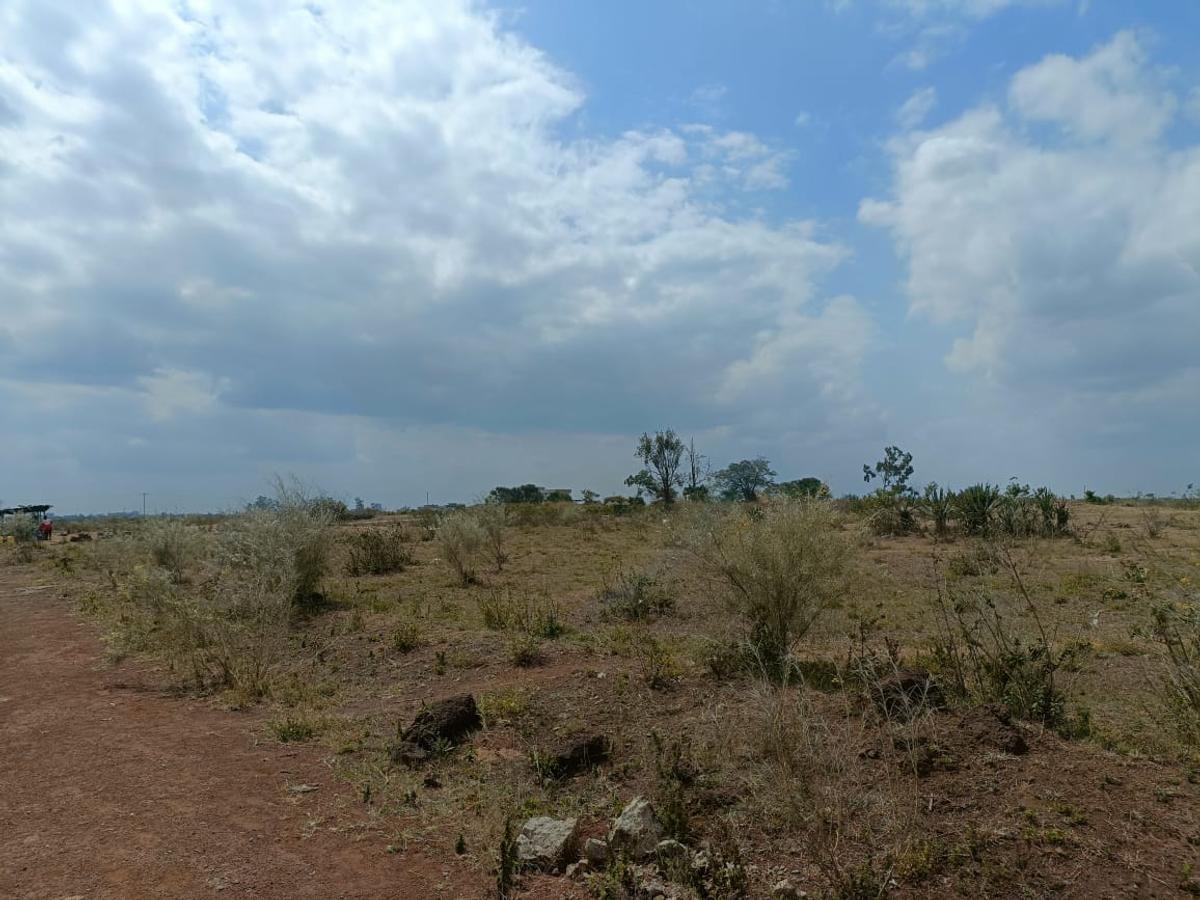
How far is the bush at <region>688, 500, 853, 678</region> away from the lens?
770cm

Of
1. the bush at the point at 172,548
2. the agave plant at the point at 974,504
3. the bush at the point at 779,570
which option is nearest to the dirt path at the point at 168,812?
the bush at the point at 779,570

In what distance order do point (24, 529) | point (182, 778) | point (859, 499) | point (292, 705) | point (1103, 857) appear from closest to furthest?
point (1103, 857) → point (182, 778) → point (292, 705) → point (859, 499) → point (24, 529)

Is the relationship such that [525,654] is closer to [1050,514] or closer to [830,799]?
[830,799]

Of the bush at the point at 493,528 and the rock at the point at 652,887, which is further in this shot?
the bush at the point at 493,528

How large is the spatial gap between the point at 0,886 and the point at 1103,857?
5468 millimetres

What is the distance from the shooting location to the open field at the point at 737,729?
373cm

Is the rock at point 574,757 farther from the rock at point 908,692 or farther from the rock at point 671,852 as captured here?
the rock at point 908,692

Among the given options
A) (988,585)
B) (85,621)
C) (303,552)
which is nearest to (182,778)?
(303,552)

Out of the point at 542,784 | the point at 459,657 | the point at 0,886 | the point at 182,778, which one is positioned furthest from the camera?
the point at 459,657

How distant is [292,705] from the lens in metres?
7.43

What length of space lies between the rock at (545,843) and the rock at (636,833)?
252mm

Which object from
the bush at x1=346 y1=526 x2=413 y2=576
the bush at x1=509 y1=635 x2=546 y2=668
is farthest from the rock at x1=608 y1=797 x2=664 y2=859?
the bush at x1=346 y1=526 x2=413 y2=576

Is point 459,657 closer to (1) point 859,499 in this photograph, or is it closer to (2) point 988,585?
(2) point 988,585

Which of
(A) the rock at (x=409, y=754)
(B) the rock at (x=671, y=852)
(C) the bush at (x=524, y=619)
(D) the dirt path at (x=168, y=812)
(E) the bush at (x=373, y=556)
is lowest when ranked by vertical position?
(D) the dirt path at (x=168, y=812)
